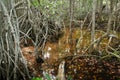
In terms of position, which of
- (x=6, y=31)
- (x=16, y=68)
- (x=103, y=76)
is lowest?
(x=103, y=76)

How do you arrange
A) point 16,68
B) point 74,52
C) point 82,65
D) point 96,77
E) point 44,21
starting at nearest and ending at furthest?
point 16,68, point 96,77, point 82,65, point 74,52, point 44,21

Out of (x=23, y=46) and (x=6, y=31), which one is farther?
(x=23, y=46)

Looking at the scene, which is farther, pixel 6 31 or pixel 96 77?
pixel 96 77

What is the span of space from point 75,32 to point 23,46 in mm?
2650

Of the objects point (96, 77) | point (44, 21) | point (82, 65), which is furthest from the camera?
point (44, 21)

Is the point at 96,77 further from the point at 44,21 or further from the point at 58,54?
the point at 44,21

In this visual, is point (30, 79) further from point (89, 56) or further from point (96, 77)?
point (89, 56)

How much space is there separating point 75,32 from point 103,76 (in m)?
3.89

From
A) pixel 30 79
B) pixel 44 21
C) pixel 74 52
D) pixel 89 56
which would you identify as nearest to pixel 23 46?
pixel 44 21

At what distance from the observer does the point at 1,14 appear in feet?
10.9

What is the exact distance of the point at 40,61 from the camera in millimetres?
4996

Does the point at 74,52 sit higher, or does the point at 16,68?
the point at 16,68

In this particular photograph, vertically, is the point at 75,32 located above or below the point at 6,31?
below

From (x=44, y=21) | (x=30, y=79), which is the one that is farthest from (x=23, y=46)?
(x=30, y=79)
